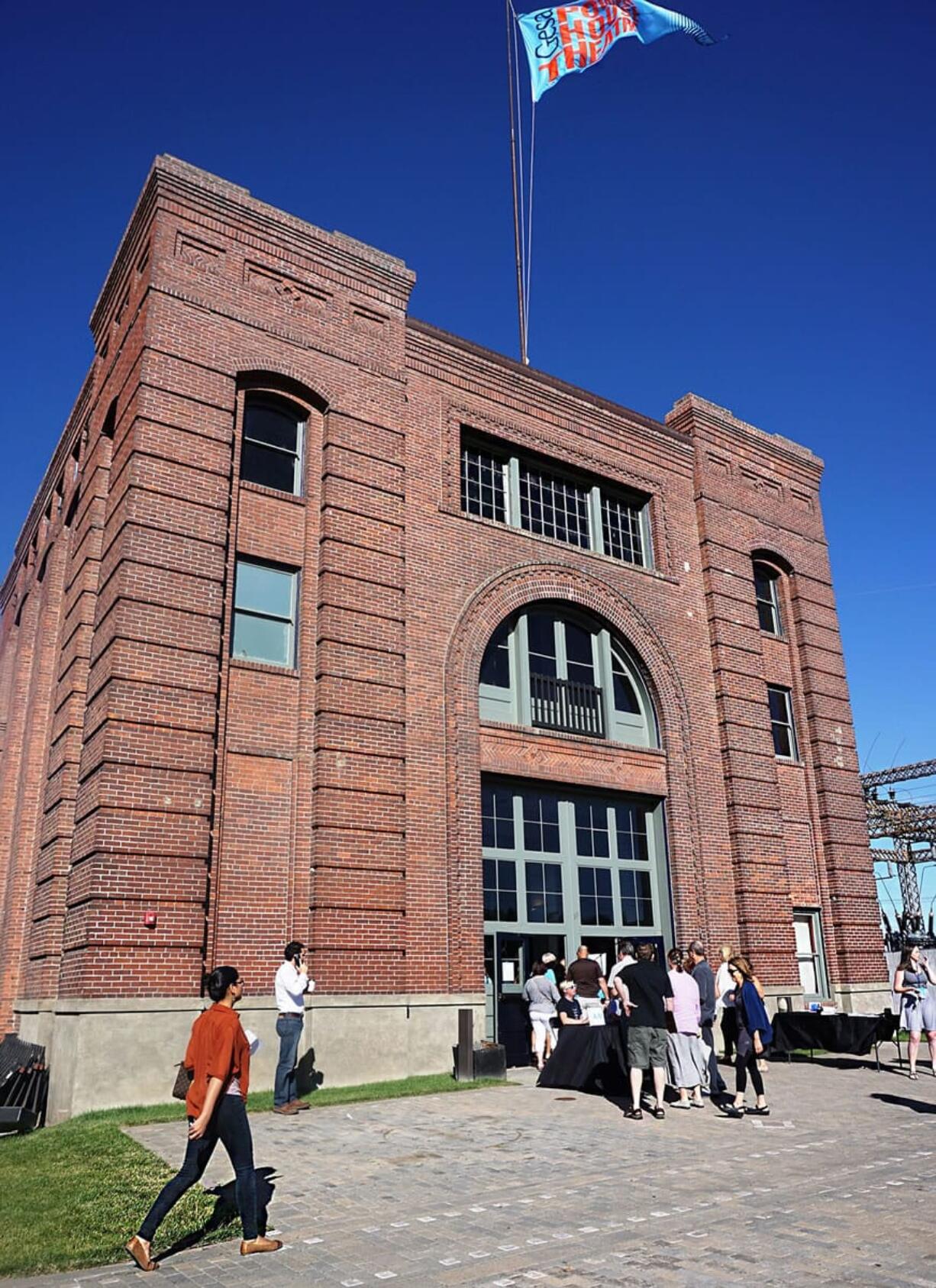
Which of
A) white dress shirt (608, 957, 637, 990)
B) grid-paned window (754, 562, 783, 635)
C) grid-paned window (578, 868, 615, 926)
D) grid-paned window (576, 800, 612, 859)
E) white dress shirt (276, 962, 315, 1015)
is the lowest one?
white dress shirt (276, 962, 315, 1015)

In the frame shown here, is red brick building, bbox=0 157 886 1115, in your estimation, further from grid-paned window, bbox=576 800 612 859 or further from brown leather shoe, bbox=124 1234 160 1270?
brown leather shoe, bbox=124 1234 160 1270

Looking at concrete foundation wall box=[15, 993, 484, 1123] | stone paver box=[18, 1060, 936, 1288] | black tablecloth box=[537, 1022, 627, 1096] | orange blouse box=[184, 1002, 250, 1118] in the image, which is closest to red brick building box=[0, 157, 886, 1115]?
concrete foundation wall box=[15, 993, 484, 1123]

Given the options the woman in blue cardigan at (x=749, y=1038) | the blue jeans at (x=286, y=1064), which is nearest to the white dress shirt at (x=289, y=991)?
the blue jeans at (x=286, y=1064)

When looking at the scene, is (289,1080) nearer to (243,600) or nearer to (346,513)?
(243,600)

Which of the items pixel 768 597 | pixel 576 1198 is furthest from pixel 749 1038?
pixel 768 597

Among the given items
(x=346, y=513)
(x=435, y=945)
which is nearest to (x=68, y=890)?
(x=435, y=945)

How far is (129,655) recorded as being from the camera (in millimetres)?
12633

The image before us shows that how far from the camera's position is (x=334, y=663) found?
561 inches

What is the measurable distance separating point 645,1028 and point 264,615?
25.1 ft

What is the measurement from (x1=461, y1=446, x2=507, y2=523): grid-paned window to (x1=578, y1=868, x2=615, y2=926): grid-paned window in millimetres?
6256

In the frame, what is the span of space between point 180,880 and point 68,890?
172 cm

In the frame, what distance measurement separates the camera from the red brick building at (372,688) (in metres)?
12.7

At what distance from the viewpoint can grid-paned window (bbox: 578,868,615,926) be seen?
16438 millimetres

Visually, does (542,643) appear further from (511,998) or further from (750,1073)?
(750,1073)
